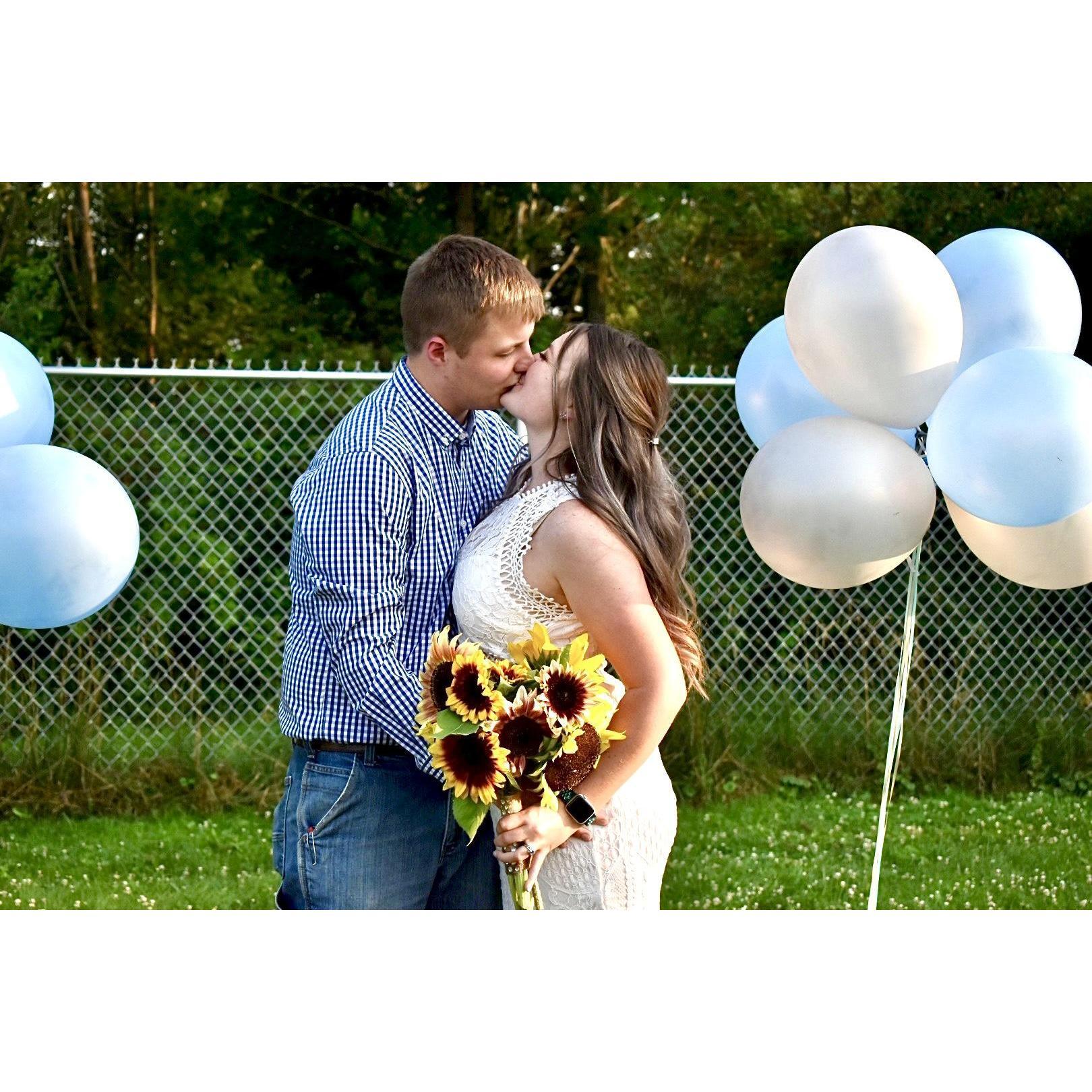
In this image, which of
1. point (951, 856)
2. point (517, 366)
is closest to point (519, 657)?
point (517, 366)

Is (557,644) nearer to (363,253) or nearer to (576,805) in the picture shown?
(576,805)

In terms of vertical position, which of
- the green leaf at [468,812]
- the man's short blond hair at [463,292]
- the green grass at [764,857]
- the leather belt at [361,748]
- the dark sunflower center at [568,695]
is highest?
the man's short blond hair at [463,292]

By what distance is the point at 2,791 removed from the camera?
18.2ft

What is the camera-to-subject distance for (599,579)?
2.49 metres

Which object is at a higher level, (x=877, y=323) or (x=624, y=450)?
→ (x=877, y=323)

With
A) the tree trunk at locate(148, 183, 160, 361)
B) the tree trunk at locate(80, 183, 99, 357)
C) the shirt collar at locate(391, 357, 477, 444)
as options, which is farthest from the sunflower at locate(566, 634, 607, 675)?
the tree trunk at locate(80, 183, 99, 357)

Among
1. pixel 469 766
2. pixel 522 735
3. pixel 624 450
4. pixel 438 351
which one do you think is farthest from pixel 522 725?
pixel 438 351

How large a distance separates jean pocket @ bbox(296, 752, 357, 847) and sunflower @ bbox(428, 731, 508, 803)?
32 centimetres

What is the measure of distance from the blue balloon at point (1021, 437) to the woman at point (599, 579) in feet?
1.99

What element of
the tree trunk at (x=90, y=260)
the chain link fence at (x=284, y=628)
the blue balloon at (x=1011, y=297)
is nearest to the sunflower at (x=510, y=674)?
the blue balloon at (x=1011, y=297)

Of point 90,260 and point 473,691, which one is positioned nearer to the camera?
point 473,691

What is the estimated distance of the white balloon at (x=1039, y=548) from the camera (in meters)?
2.61

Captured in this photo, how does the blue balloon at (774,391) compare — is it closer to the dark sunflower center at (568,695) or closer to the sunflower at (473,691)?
the dark sunflower center at (568,695)

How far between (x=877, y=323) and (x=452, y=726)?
1.22m
